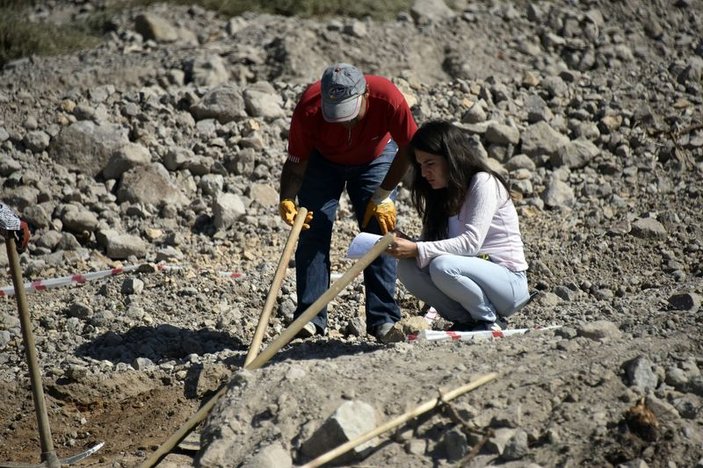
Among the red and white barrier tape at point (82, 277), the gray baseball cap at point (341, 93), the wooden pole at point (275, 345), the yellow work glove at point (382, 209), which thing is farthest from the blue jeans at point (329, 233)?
the red and white barrier tape at point (82, 277)

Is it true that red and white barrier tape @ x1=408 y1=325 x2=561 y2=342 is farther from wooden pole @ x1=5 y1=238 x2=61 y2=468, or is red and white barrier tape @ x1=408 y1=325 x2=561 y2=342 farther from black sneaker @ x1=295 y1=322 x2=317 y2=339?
wooden pole @ x1=5 y1=238 x2=61 y2=468

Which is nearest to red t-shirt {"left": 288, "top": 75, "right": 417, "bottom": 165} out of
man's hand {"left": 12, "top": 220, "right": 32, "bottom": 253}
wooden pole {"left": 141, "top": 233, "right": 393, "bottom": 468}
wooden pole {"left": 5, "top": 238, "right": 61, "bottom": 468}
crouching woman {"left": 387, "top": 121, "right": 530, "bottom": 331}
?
crouching woman {"left": 387, "top": 121, "right": 530, "bottom": 331}

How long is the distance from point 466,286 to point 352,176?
106 cm

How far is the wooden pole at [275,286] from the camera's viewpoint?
17.2 feet

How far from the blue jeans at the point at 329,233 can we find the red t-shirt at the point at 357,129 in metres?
0.07

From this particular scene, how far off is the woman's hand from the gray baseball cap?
2.40ft

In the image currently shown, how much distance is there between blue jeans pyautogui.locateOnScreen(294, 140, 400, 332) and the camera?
600 centimetres

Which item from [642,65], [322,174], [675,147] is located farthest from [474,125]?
[322,174]

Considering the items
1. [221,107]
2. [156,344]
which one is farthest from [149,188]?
[156,344]

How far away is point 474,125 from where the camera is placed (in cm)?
957

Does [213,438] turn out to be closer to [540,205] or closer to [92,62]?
[540,205]

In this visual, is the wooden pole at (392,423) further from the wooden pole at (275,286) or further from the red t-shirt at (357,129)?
the red t-shirt at (357,129)

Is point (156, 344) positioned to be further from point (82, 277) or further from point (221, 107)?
point (221, 107)

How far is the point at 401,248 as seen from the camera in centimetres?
538
